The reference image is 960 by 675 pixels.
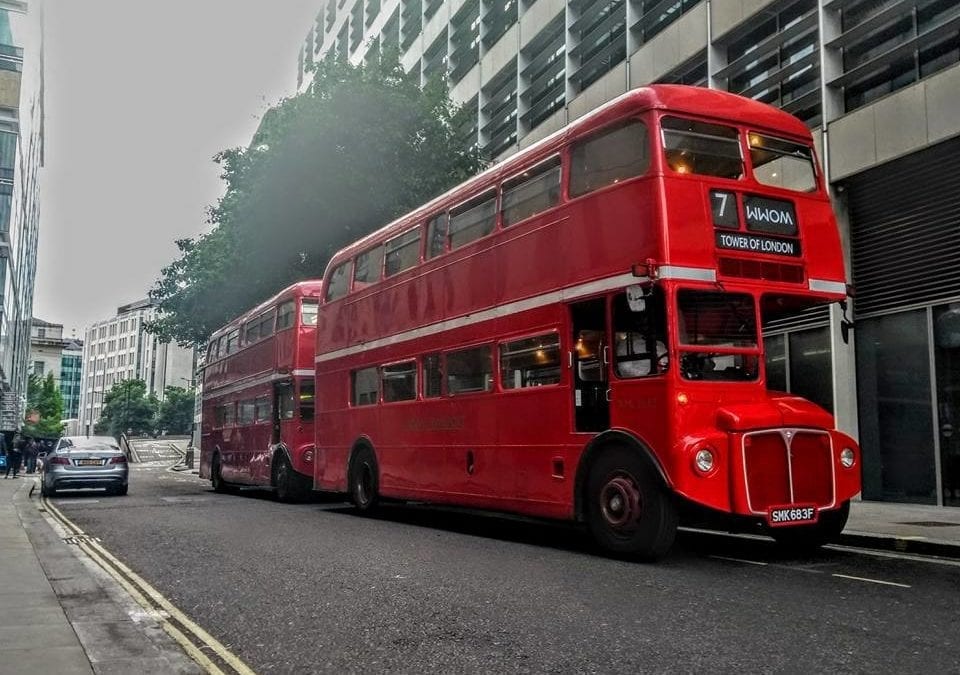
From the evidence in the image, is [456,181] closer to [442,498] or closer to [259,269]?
[259,269]

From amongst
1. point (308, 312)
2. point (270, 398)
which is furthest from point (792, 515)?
point (270, 398)

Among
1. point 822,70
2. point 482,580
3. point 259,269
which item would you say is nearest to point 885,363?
point 822,70

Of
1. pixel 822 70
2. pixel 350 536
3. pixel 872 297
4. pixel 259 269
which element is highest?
pixel 822 70

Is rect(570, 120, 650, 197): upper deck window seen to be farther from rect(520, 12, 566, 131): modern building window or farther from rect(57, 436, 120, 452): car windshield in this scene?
rect(520, 12, 566, 131): modern building window

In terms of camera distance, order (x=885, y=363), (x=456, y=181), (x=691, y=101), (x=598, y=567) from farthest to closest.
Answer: (x=456, y=181), (x=885, y=363), (x=691, y=101), (x=598, y=567)

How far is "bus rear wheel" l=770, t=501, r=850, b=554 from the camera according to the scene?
326 inches

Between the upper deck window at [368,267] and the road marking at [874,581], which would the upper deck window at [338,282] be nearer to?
the upper deck window at [368,267]

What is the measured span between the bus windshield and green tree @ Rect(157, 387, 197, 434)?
366 ft

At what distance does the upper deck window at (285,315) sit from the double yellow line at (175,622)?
829 centimetres

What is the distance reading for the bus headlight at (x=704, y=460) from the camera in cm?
746

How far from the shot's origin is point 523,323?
973 cm

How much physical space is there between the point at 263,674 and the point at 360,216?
753 inches

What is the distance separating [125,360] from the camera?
150000 mm

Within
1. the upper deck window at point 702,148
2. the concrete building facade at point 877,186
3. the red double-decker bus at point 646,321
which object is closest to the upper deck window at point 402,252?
the red double-decker bus at point 646,321
